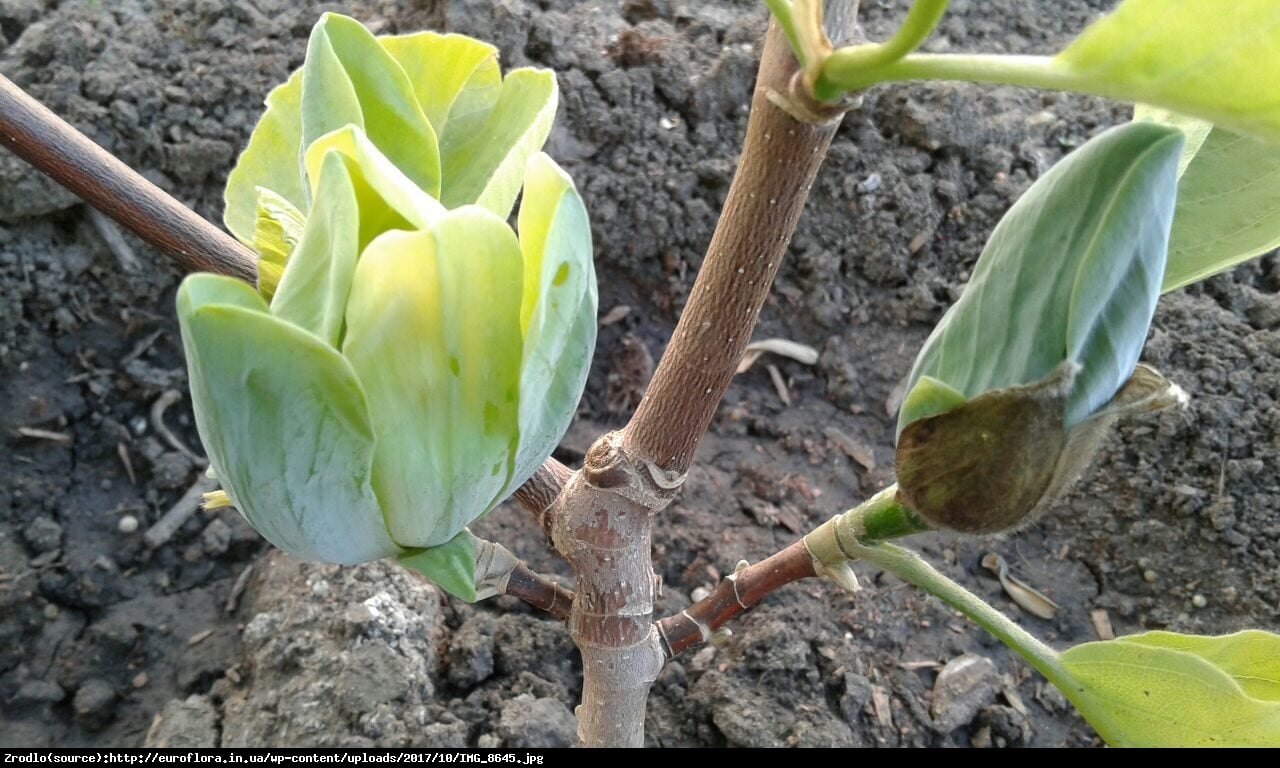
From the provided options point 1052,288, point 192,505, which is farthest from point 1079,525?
point 192,505

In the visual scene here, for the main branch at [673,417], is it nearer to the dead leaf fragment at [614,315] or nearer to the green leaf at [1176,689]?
the green leaf at [1176,689]

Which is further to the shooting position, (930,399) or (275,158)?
(275,158)

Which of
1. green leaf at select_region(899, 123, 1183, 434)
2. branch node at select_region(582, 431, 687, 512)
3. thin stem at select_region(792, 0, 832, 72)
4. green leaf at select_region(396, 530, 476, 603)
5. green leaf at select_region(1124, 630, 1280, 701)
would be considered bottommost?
branch node at select_region(582, 431, 687, 512)

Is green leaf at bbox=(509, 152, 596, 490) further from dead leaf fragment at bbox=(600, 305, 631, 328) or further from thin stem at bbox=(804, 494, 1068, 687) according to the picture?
dead leaf fragment at bbox=(600, 305, 631, 328)

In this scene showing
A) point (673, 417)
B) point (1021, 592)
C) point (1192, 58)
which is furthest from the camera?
point (1021, 592)

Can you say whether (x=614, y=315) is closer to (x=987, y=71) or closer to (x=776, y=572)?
(x=776, y=572)

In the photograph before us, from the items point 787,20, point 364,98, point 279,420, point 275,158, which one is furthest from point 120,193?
point 787,20

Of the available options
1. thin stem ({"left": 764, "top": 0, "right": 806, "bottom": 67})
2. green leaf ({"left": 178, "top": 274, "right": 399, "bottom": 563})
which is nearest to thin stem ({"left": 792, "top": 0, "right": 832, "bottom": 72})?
thin stem ({"left": 764, "top": 0, "right": 806, "bottom": 67})
